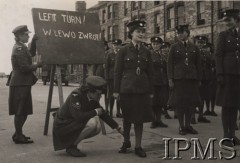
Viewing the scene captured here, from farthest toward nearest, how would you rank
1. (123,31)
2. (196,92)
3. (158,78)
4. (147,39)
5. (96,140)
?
(123,31) → (147,39) → (158,78) → (196,92) → (96,140)

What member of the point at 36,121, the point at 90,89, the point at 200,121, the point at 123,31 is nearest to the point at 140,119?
the point at 90,89

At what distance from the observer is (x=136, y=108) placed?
557 centimetres

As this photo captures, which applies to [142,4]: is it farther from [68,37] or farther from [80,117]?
[80,117]

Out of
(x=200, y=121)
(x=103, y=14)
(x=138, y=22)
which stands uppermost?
(x=103, y=14)

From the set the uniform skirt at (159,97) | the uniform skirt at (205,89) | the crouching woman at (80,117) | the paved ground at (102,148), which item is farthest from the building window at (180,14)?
the crouching woman at (80,117)

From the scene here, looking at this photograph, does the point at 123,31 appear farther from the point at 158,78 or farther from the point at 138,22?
the point at 138,22

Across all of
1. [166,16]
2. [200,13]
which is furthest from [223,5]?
[166,16]

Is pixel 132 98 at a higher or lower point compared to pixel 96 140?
higher

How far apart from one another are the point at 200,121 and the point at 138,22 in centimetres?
427

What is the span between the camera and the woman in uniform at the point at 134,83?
18.2 feet

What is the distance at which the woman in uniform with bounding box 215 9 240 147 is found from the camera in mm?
6094

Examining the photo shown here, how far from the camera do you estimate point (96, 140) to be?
6762mm

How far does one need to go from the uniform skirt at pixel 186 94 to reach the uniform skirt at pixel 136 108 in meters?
1.84

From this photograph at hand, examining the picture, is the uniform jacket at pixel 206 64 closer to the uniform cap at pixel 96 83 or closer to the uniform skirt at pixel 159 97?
the uniform skirt at pixel 159 97
